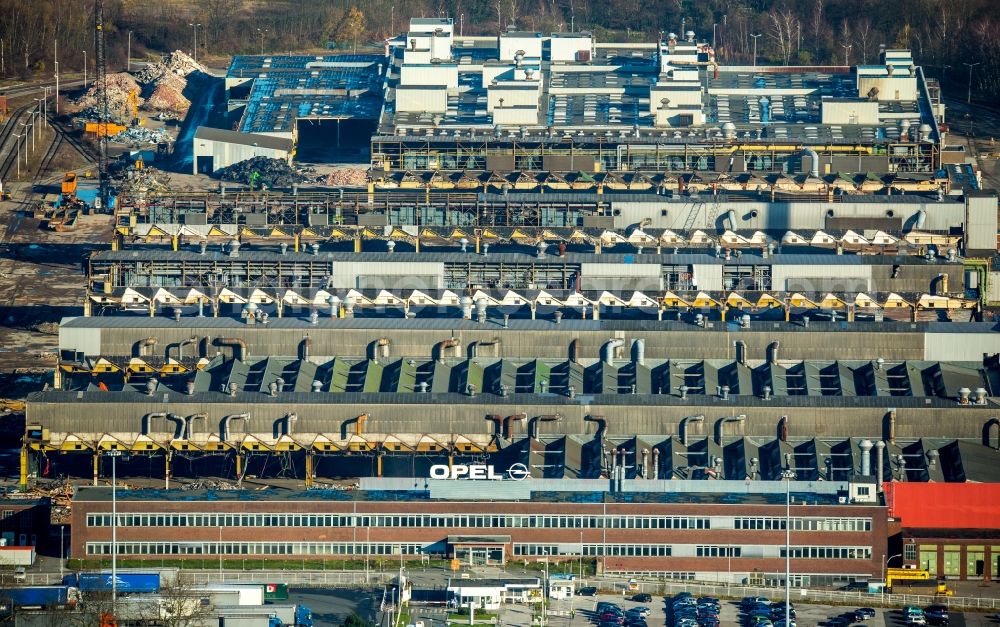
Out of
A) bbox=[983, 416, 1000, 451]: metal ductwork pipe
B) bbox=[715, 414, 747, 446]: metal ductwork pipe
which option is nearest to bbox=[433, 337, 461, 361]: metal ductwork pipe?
bbox=[715, 414, 747, 446]: metal ductwork pipe

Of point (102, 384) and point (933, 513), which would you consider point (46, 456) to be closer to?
point (102, 384)

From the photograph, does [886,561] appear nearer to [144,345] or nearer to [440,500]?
[440,500]

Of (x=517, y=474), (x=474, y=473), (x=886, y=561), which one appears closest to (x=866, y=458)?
(x=886, y=561)

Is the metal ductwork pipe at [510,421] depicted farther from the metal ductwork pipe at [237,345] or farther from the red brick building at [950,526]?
the red brick building at [950,526]

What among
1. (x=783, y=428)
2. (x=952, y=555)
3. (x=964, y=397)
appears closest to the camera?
(x=952, y=555)

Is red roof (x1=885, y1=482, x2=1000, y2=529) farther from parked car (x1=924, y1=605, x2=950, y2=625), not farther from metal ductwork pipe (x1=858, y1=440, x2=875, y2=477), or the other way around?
parked car (x1=924, y1=605, x2=950, y2=625)
